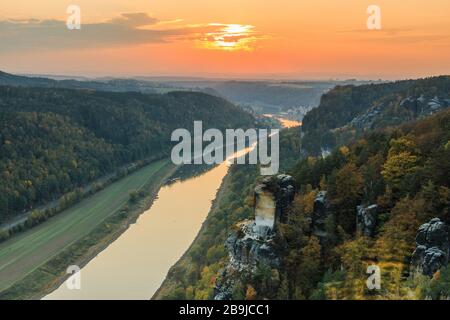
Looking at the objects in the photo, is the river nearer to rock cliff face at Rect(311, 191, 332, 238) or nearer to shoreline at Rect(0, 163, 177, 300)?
shoreline at Rect(0, 163, 177, 300)

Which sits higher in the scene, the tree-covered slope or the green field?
the tree-covered slope

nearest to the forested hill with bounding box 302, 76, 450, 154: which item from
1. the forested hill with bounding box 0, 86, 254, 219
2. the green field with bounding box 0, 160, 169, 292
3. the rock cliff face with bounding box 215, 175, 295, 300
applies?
the green field with bounding box 0, 160, 169, 292

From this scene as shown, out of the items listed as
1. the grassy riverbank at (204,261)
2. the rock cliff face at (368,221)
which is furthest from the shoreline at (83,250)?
the rock cliff face at (368,221)

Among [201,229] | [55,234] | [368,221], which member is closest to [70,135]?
[55,234]

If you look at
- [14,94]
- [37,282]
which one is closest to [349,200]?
[37,282]

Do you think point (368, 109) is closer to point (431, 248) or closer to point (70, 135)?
point (70, 135)
